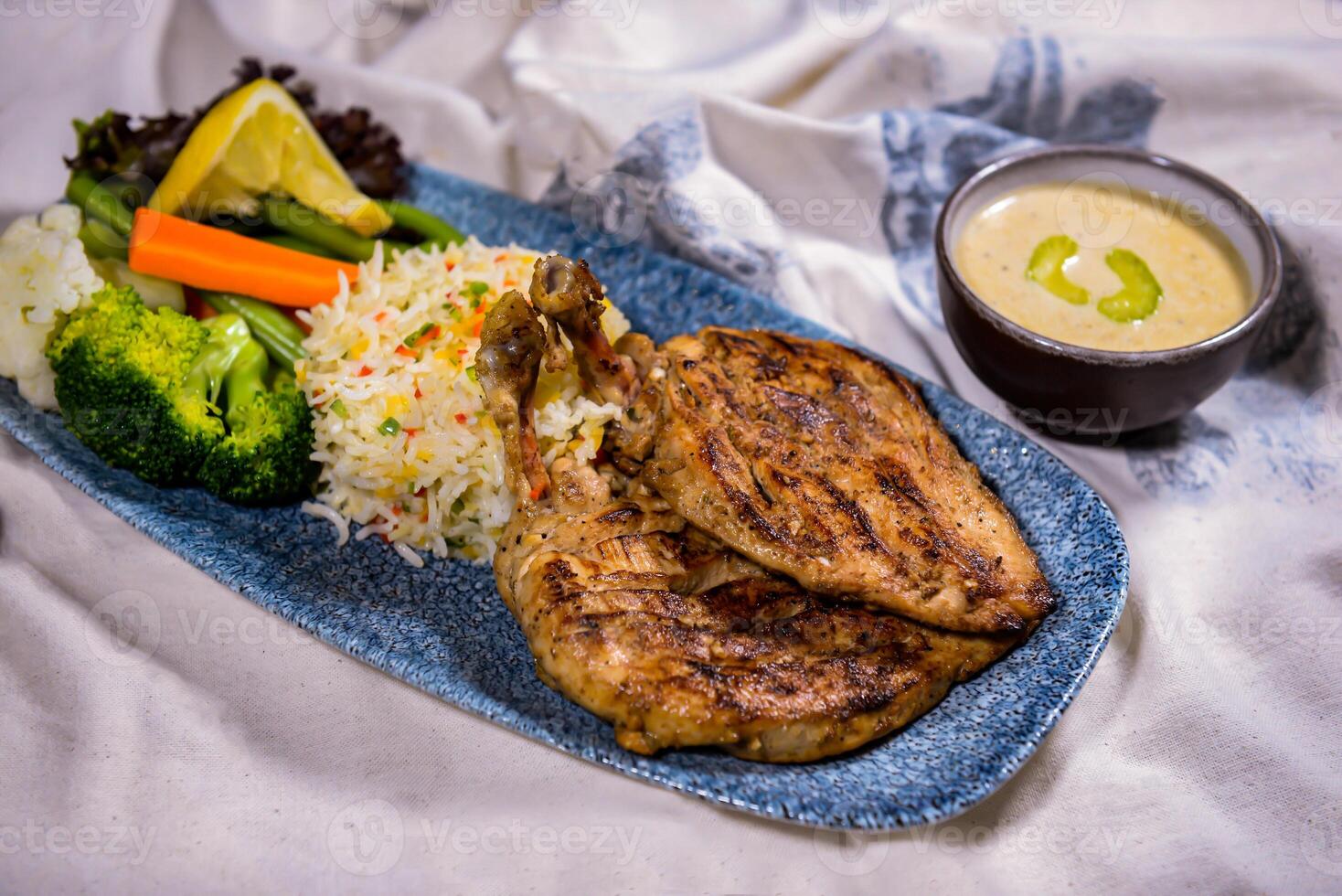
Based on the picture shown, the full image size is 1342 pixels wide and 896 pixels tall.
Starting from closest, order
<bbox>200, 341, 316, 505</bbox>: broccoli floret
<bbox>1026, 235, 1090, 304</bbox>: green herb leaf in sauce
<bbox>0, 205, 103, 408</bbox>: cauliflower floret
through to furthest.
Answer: <bbox>200, 341, 316, 505</bbox>: broccoli floret < <bbox>0, 205, 103, 408</bbox>: cauliflower floret < <bbox>1026, 235, 1090, 304</bbox>: green herb leaf in sauce

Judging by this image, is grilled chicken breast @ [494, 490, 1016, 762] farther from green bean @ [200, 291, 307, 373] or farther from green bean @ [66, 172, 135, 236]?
green bean @ [66, 172, 135, 236]

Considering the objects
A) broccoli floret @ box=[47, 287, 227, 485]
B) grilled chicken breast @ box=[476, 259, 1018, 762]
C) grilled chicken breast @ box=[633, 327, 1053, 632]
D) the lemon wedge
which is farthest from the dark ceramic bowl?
broccoli floret @ box=[47, 287, 227, 485]

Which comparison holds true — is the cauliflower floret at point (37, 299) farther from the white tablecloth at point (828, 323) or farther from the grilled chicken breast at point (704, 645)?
the grilled chicken breast at point (704, 645)

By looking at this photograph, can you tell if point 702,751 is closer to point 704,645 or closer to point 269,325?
point 704,645

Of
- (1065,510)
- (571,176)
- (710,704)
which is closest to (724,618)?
(710,704)

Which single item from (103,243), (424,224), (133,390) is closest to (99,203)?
(103,243)

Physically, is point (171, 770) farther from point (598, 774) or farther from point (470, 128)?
point (470, 128)
